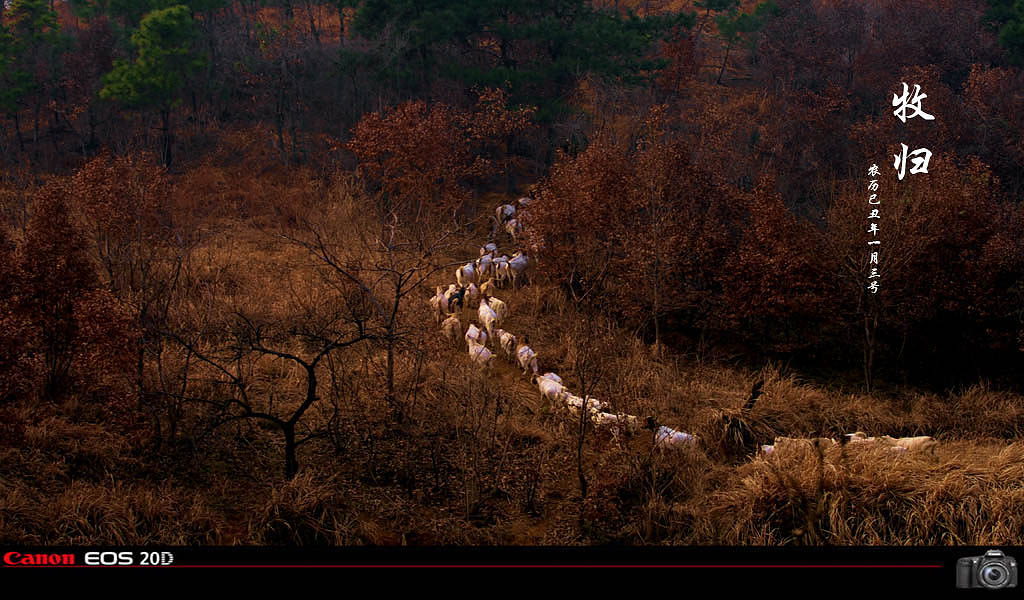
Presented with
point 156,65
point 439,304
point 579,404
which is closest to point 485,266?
point 439,304

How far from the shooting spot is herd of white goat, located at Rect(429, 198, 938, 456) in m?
7.69

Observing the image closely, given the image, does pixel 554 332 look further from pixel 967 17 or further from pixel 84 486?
pixel 967 17

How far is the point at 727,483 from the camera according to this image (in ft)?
23.4

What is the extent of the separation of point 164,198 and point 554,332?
8.19 metres

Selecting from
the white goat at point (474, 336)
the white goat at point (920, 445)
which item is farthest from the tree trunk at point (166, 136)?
the white goat at point (920, 445)

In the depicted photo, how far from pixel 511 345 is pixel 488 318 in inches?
34.1

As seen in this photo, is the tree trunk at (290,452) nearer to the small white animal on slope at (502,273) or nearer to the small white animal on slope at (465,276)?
the small white animal on slope at (465,276)

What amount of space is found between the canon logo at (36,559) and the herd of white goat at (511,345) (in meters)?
4.41

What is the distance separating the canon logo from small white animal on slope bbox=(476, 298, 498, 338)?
8.03 m

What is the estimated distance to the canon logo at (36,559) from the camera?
404 centimetres

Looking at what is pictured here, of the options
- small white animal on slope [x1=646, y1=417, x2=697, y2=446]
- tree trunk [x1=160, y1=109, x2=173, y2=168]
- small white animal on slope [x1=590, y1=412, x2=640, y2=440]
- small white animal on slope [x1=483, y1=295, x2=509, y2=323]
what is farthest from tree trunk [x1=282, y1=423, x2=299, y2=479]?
tree trunk [x1=160, y1=109, x2=173, y2=168]

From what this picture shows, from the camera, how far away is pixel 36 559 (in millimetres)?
4062

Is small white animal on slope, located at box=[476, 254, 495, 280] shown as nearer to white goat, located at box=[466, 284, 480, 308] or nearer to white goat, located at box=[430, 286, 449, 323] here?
white goat, located at box=[466, 284, 480, 308]

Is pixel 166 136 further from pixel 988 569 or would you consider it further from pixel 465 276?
pixel 988 569
